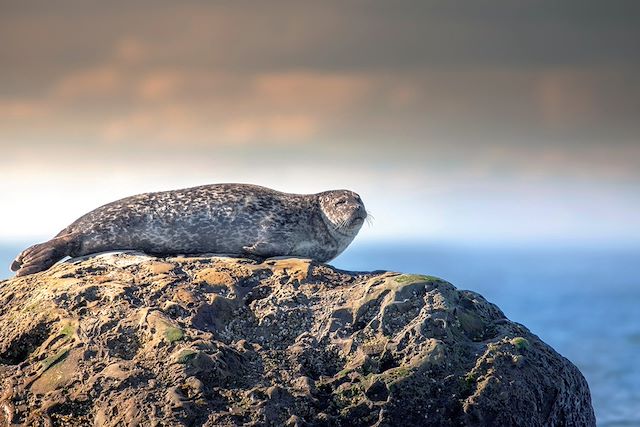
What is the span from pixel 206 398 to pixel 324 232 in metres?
3.77

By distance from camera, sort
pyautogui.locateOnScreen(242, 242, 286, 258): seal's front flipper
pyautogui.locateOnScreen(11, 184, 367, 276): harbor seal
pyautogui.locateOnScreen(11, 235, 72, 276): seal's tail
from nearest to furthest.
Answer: pyautogui.locateOnScreen(11, 235, 72, 276): seal's tail → pyautogui.locateOnScreen(242, 242, 286, 258): seal's front flipper → pyautogui.locateOnScreen(11, 184, 367, 276): harbor seal

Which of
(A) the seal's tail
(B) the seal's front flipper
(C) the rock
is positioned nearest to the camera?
(C) the rock

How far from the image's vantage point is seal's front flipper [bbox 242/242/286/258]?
10.4 m

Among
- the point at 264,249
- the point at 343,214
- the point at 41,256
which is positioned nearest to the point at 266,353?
the point at 264,249

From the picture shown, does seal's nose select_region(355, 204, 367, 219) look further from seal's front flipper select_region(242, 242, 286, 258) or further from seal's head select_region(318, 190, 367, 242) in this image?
seal's front flipper select_region(242, 242, 286, 258)

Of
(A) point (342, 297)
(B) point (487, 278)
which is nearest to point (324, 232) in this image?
(A) point (342, 297)

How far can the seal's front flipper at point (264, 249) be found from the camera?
34.1ft

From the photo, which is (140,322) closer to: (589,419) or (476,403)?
(476,403)

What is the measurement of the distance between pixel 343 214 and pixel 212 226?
1374mm

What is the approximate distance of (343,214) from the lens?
11195 mm

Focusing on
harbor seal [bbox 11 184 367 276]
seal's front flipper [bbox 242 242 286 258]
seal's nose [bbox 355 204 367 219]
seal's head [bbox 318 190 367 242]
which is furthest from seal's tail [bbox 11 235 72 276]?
seal's nose [bbox 355 204 367 219]

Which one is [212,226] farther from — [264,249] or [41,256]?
[41,256]

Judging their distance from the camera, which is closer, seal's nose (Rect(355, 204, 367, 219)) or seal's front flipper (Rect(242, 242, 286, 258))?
seal's front flipper (Rect(242, 242, 286, 258))

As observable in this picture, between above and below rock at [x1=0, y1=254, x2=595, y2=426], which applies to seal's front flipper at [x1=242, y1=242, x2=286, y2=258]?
above
